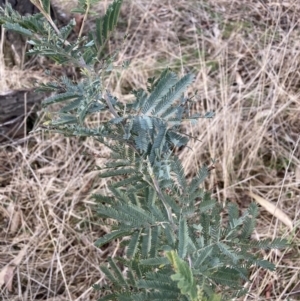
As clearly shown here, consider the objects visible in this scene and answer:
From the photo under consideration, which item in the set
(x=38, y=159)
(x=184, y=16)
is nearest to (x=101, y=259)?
(x=38, y=159)

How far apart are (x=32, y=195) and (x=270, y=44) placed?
1.25 m

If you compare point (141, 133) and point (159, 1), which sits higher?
point (141, 133)

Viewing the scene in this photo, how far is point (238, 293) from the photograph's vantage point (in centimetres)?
93

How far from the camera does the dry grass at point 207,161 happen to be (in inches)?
72.6

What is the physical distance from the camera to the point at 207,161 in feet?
6.60

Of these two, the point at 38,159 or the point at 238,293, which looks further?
the point at 38,159

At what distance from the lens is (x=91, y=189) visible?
204cm

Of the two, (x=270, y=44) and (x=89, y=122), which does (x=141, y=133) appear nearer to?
(x=89, y=122)

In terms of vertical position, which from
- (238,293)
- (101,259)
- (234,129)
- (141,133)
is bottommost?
(101,259)

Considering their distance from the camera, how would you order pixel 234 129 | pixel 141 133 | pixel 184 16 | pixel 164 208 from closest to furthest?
pixel 141 133
pixel 164 208
pixel 234 129
pixel 184 16

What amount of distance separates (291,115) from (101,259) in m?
1.01

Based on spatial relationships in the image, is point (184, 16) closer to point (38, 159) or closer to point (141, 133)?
point (38, 159)

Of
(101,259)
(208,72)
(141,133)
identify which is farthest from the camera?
(208,72)

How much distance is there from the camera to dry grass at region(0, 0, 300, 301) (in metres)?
1.84
